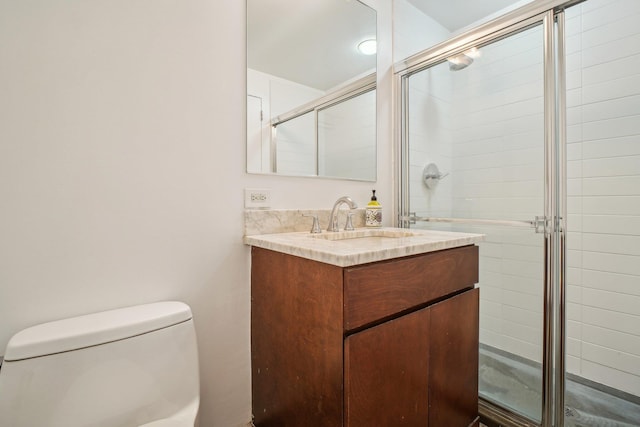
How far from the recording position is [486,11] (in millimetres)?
1896

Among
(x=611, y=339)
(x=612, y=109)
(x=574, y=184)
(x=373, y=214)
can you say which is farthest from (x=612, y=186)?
(x=373, y=214)

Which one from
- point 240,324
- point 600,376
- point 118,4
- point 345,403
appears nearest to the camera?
point 345,403

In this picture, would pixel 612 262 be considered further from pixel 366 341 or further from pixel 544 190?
pixel 366 341

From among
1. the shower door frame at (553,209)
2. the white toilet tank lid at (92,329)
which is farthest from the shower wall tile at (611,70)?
the white toilet tank lid at (92,329)

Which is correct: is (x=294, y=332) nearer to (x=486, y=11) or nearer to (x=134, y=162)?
(x=134, y=162)

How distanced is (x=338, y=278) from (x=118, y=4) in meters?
1.06

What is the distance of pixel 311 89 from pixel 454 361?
1.29 metres

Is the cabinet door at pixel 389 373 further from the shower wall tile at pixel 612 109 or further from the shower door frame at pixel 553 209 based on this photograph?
the shower wall tile at pixel 612 109

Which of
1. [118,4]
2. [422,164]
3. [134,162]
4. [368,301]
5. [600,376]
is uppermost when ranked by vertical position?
[118,4]

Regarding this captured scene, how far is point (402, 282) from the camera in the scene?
897 millimetres

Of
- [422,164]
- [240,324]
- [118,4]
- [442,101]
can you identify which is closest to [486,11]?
[442,101]

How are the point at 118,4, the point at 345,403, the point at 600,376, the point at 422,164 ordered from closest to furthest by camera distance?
1. the point at 345,403
2. the point at 118,4
3. the point at 600,376
4. the point at 422,164

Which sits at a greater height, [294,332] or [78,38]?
[78,38]

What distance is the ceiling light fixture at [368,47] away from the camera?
1.59 metres
